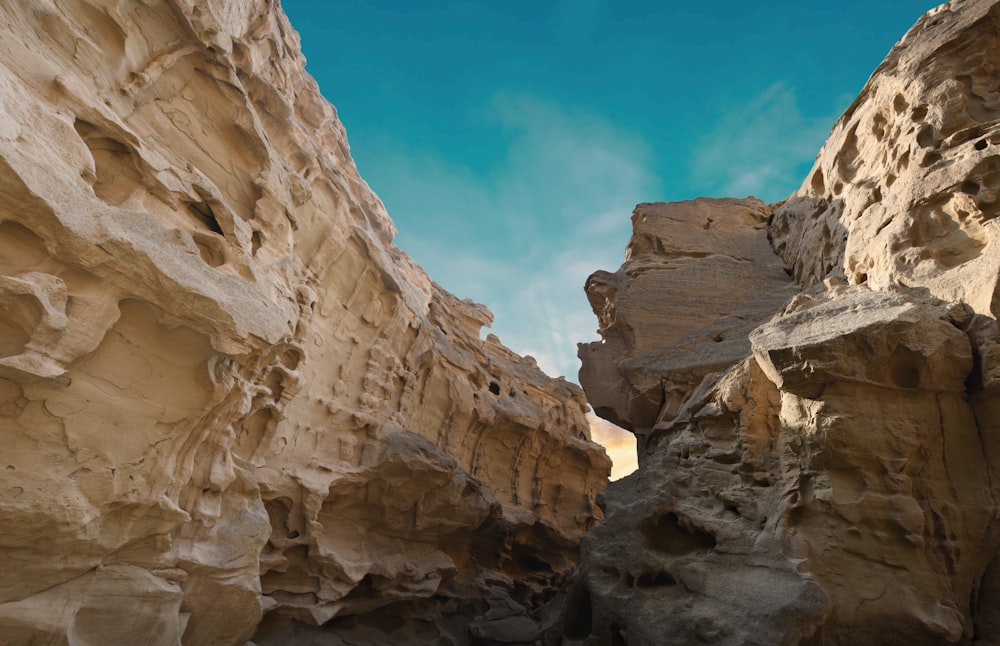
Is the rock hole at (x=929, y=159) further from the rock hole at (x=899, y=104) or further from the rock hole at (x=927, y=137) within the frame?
the rock hole at (x=899, y=104)

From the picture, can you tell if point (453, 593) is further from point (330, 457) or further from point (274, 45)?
point (274, 45)

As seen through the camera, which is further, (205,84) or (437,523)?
(437,523)

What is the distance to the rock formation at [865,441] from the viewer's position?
671cm

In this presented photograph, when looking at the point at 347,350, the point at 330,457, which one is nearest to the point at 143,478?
the point at 330,457

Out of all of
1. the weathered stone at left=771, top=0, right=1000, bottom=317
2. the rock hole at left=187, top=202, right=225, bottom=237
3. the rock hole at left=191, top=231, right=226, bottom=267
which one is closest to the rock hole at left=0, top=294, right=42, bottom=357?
the rock hole at left=191, top=231, right=226, bottom=267

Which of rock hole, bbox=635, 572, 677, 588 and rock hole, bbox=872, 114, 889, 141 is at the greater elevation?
rock hole, bbox=872, 114, 889, 141

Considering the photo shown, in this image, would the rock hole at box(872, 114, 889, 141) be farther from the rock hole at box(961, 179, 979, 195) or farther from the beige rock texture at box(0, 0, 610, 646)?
the beige rock texture at box(0, 0, 610, 646)

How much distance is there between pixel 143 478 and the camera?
20.6 ft

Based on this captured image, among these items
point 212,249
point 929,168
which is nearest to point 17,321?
point 212,249

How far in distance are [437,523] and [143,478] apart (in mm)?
8252

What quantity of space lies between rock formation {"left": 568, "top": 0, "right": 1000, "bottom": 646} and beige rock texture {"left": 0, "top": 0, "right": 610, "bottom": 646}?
15.0 ft

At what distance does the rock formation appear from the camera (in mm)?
6715

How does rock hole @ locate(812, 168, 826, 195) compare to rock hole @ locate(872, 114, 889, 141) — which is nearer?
rock hole @ locate(872, 114, 889, 141)

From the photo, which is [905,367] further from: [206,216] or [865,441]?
[206,216]
